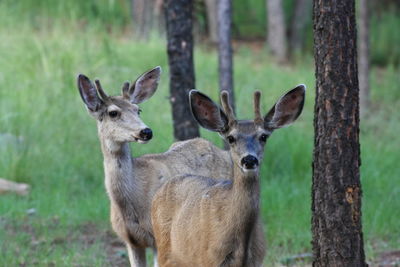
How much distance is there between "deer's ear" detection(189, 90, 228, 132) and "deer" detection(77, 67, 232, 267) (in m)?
1.49

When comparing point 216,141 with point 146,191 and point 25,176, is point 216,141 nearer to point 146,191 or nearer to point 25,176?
point 25,176

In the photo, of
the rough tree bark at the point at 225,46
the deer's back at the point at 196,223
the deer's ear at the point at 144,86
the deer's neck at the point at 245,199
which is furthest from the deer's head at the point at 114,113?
the rough tree bark at the point at 225,46

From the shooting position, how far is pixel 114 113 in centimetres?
783

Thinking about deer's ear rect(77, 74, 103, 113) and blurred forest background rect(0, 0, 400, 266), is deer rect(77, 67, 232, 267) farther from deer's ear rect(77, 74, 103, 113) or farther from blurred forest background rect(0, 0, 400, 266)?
blurred forest background rect(0, 0, 400, 266)

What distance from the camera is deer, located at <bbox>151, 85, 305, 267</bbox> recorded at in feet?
18.8

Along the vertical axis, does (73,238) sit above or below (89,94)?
below

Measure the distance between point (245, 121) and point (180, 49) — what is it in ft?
12.6

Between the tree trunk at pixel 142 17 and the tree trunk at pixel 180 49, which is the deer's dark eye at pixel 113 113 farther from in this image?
the tree trunk at pixel 142 17

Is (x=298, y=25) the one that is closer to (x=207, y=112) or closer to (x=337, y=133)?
(x=207, y=112)

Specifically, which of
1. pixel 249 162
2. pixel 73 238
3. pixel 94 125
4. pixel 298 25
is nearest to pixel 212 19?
pixel 298 25

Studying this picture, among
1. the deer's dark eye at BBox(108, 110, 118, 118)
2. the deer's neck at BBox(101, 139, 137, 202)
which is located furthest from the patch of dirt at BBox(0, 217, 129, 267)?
the deer's dark eye at BBox(108, 110, 118, 118)

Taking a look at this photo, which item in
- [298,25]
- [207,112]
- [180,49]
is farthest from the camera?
[298,25]

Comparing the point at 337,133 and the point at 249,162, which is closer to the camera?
the point at 249,162

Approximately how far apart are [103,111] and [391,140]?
731 centimetres
